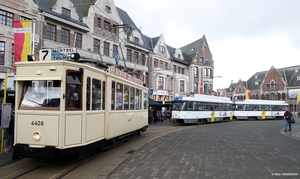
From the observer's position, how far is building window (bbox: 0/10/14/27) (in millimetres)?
18672

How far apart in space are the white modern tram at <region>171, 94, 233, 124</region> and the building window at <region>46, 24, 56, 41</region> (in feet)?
42.7

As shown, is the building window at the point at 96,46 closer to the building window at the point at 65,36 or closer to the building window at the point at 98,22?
the building window at the point at 98,22

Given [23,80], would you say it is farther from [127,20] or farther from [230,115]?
[127,20]

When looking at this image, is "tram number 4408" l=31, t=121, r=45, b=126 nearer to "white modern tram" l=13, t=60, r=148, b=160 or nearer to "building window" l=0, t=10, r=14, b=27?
"white modern tram" l=13, t=60, r=148, b=160

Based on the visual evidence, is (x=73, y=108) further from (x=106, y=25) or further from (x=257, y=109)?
(x=257, y=109)

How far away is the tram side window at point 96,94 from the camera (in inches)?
279

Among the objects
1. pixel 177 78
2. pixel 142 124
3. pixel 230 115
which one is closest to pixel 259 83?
pixel 177 78

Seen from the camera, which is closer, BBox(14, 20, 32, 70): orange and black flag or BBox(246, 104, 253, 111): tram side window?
BBox(14, 20, 32, 70): orange and black flag

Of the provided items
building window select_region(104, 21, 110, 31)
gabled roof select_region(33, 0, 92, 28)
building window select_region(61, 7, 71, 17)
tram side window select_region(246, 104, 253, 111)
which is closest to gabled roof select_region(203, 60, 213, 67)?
tram side window select_region(246, 104, 253, 111)

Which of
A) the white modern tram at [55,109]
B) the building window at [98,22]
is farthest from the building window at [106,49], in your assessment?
the white modern tram at [55,109]

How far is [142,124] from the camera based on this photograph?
1295 centimetres

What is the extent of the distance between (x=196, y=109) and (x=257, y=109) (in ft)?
51.9

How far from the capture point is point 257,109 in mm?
34812

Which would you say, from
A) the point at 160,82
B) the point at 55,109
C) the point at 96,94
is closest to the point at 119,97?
the point at 96,94
